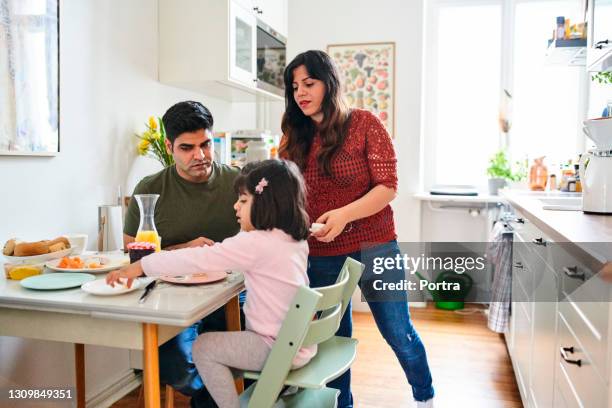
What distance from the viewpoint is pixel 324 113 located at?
1.80 metres

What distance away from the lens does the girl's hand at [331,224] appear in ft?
5.30

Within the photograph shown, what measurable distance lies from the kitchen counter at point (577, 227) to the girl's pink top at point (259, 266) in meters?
0.70

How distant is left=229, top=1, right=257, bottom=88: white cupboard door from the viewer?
2629mm

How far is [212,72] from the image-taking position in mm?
2586

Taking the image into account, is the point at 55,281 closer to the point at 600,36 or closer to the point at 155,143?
the point at 155,143

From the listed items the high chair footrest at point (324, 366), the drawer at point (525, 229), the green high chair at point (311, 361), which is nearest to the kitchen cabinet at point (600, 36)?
the drawer at point (525, 229)

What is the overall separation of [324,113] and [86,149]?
39.5 inches

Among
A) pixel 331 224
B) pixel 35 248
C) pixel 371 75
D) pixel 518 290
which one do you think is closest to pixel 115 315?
pixel 35 248

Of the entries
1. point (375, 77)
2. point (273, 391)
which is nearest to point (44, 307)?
point (273, 391)

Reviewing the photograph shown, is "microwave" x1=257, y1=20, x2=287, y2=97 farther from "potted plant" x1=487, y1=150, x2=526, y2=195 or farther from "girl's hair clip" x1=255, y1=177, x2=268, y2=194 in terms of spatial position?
"girl's hair clip" x1=255, y1=177, x2=268, y2=194

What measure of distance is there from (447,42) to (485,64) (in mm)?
318

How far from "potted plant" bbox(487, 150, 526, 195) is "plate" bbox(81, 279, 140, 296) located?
2.91 meters

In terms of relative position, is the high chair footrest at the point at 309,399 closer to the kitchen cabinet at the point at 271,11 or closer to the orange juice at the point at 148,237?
the orange juice at the point at 148,237

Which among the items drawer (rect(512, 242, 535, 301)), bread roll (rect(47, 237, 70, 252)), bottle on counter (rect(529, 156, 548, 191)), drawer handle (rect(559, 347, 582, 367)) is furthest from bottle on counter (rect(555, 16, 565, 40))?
bread roll (rect(47, 237, 70, 252))
